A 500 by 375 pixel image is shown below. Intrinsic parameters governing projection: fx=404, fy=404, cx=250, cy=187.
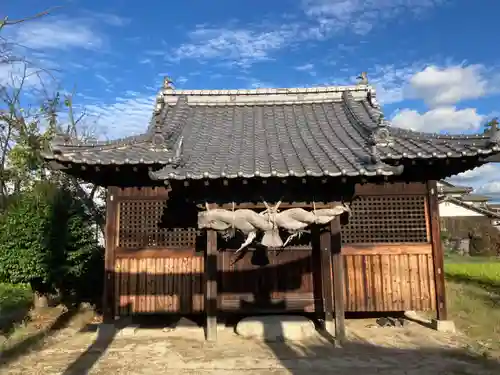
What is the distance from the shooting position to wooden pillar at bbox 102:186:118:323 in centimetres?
964

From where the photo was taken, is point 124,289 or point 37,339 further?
point 124,289

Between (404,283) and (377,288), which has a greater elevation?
(404,283)

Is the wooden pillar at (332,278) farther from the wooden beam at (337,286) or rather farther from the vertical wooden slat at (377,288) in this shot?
the vertical wooden slat at (377,288)

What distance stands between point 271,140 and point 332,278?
11.5 feet

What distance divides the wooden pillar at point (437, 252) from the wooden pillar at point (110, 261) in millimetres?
7654

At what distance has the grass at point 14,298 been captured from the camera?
40.9 ft

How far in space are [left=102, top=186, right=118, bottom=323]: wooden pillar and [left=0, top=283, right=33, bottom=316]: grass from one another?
4422 mm

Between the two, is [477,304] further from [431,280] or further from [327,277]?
[327,277]

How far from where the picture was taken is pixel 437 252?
31.9 ft

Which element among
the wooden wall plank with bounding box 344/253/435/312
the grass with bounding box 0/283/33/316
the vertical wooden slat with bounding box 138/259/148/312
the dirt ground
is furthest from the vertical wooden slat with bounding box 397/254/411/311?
the grass with bounding box 0/283/33/316

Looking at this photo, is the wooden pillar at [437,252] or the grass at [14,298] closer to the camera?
the wooden pillar at [437,252]

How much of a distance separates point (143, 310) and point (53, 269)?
4.09 m

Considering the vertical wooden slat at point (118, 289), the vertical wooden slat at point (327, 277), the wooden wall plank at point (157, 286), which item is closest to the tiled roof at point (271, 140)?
the vertical wooden slat at point (327, 277)

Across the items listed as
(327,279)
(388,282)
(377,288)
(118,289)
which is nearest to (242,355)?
(327,279)
